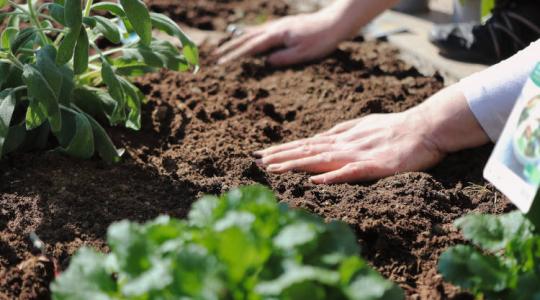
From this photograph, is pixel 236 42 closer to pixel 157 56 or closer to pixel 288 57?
pixel 288 57

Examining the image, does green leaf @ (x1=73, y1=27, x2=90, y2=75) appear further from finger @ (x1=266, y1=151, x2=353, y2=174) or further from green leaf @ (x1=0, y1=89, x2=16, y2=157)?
finger @ (x1=266, y1=151, x2=353, y2=174)

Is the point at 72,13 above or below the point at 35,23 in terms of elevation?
above

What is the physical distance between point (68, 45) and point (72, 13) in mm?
95

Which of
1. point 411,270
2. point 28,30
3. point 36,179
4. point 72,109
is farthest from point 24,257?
point 411,270

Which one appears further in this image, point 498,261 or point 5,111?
point 5,111

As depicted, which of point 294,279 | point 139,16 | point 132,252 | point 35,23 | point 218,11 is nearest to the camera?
point 294,279

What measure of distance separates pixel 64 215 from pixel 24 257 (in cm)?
20

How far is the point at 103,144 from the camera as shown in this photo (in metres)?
2.40

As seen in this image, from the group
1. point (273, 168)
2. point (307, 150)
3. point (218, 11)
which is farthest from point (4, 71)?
point (218, 11)

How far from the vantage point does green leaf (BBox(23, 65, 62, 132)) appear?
2127 mm

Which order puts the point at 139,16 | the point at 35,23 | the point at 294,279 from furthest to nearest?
1. the point at 35,23
2. the point at 139,16
3. the point at 294,279

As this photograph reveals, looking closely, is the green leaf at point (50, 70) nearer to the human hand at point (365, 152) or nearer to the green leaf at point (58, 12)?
the green leaf at point (58, 12)

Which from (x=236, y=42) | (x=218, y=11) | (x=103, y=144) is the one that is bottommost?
(x=218, y=11)

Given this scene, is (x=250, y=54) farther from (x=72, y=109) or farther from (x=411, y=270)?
(x=411, y=270)
